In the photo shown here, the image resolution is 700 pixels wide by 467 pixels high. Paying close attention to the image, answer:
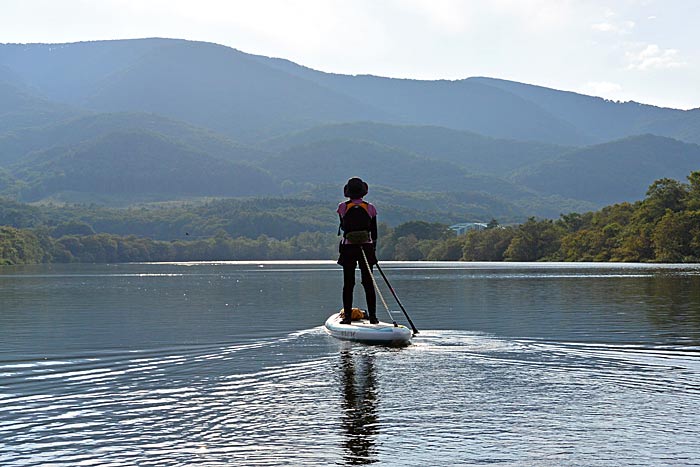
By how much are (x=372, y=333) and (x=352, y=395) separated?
864 centimetres

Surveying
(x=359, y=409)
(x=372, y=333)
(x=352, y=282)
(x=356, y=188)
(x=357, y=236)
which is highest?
(x=356, y=188)

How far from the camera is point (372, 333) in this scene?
82.0 ft

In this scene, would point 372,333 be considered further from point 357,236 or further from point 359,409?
point 359,409

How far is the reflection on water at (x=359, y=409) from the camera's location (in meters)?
12.2

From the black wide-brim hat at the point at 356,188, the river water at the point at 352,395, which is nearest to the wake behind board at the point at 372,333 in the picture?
the river water at the point at 352,395

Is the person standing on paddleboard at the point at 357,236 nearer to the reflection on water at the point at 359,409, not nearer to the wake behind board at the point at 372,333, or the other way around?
the wake behind board at the point at 372,333

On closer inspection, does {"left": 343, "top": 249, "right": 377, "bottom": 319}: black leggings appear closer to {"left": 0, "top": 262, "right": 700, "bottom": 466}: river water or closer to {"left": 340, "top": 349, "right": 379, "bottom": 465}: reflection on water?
{"left": 0, "top": 262, "right": 700, "bottom": 466}: river water

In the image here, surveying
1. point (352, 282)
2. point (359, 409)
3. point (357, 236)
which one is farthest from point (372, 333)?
point (359, 409)

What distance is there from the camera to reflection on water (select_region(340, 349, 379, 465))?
1218cm

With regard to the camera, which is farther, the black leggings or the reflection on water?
the black leggings

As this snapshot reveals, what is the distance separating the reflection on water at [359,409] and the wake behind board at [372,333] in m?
2.53

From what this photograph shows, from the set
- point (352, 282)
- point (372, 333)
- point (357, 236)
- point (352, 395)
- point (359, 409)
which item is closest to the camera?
point (359, 409)

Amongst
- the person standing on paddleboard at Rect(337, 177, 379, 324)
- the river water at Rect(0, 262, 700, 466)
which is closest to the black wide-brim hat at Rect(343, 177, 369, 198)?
the person standing on paddleboard at Rect(337, 177, 379, 324)

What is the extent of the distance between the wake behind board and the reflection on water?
2.53 metres
